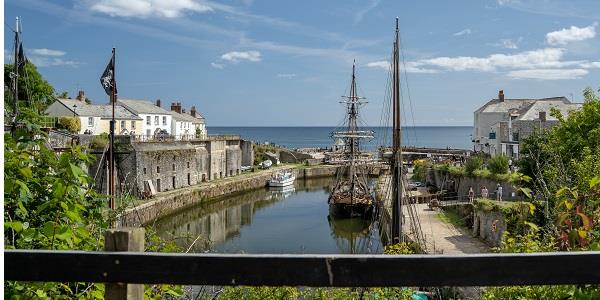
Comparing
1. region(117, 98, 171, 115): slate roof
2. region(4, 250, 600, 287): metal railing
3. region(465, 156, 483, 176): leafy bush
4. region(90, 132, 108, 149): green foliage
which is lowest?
region(465, 156, 483, 176): leafy bush

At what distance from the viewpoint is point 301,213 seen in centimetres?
4416

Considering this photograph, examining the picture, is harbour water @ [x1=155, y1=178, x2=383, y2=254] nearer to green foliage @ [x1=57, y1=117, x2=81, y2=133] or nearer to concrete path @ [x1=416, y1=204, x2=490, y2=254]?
concrete path @ [x1=416, y1=204, x2=490, y2=254]

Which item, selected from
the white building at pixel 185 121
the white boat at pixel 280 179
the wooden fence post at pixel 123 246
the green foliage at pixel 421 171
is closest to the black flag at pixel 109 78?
the wooden fence post at pixel 123 246

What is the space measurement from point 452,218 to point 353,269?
29022mm

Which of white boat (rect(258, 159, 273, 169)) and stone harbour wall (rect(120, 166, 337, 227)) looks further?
white boat (rect(258, 159, 273, 169))

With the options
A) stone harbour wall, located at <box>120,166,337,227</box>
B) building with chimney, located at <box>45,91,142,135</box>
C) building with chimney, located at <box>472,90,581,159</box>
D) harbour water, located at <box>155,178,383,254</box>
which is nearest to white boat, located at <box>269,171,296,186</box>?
stone harbour wall, located at <box>120,166,337,227</box>

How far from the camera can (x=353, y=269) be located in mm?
2479

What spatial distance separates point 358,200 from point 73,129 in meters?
22.7

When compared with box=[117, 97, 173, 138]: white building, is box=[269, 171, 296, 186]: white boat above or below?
below

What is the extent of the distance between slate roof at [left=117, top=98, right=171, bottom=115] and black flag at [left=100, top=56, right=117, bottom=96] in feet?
122

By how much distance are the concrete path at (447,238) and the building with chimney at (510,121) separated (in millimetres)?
11711

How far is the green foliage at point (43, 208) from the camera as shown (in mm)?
3059

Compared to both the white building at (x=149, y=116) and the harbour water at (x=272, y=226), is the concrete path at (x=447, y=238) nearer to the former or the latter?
the harbour water at (x=272, y=226)

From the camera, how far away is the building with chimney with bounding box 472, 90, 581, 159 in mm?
46938
